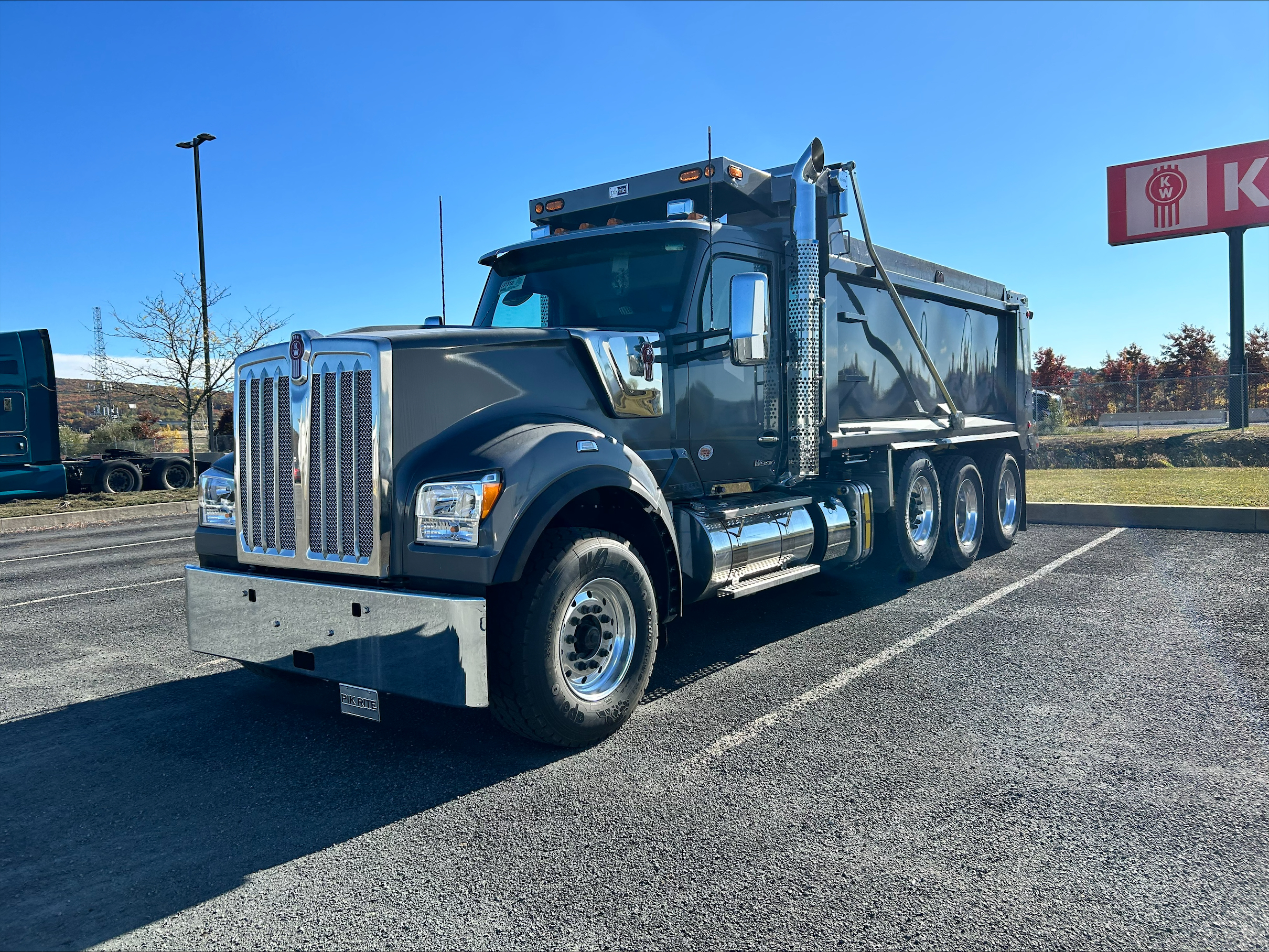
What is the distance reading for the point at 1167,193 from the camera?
2720 cm

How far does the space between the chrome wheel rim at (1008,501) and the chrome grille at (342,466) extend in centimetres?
A: 780

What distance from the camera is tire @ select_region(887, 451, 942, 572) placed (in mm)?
7781

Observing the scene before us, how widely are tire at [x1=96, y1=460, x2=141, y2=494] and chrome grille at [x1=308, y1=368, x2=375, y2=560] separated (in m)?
18.2

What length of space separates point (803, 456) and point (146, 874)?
A: 15.6 ft

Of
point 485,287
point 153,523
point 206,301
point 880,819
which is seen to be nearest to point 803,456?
point 485,287

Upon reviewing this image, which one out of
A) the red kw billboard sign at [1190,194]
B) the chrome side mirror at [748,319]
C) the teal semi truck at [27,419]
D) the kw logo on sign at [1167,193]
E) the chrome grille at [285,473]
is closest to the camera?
the chrome grille at [285,473]

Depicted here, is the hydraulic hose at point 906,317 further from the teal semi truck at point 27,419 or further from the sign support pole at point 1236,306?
the sign support pole at point 1236,306

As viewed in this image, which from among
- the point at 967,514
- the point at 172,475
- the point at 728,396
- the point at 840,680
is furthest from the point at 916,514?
the point at 172,475

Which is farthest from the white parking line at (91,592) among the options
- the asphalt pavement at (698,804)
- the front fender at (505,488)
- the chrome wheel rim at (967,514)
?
the chrome wheel rim at (967,514)

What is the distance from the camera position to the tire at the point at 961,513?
8.61m

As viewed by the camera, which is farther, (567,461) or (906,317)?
(906,317)

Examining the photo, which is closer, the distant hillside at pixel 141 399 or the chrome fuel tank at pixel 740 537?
the chrome fuel tank at pixel 740 537

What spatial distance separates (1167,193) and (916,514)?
24806mm

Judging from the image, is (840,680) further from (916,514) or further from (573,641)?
(916,514)
